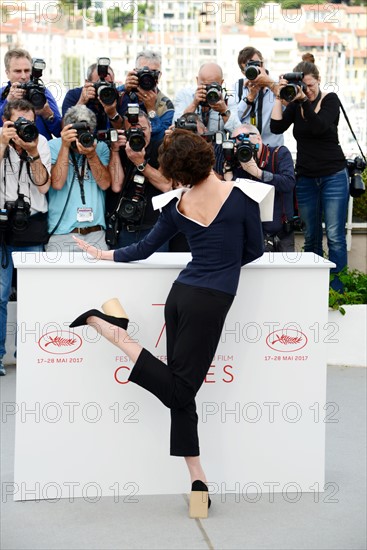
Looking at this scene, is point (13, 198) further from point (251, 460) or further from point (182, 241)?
point (251, 460)

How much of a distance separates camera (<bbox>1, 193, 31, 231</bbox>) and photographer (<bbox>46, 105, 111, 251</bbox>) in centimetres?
18

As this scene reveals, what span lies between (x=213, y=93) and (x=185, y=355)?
2.83 m

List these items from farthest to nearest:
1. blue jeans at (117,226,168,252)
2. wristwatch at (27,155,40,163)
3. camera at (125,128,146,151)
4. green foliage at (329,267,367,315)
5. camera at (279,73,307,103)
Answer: green foliage at (329,267,367,315) < camera at (279,73,307,103) < blue jeans at (117,226,168,252) < camera at (125,128,146,151) < wristwatch at (27,155,40,163)

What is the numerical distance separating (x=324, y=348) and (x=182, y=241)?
2.05 m

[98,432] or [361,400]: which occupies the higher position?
[98,432]

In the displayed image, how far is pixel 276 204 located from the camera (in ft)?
23.1

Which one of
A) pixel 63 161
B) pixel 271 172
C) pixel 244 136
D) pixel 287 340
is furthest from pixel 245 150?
pixel 287 340

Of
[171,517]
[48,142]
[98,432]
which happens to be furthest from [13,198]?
[171,517]

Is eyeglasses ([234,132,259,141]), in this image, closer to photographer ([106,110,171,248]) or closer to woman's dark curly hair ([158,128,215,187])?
photographer ([106,110,171,248])

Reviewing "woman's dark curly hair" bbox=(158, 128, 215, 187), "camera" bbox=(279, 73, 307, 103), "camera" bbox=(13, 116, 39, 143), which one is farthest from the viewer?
"camera" bbox=(279, 73, 307, 103)

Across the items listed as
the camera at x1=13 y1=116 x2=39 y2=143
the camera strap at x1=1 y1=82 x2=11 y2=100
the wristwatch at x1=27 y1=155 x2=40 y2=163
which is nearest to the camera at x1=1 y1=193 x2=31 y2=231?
the wristwatch at x1=27 y1=155 x2=40 y2=163

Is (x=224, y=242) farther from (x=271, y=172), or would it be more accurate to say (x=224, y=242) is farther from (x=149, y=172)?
(x=271, y=172)

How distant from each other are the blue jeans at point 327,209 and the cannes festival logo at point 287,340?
105 inches

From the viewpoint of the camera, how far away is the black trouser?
181 inches
